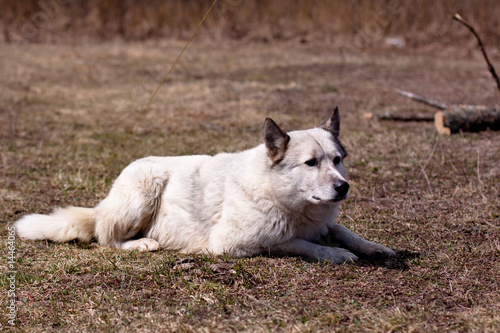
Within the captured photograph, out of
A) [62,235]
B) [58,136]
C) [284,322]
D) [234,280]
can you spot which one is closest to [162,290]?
[234,280]

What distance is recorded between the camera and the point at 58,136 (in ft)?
31.2

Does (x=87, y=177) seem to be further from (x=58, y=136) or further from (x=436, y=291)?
(x=436, y=291)

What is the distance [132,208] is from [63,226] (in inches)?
28.2

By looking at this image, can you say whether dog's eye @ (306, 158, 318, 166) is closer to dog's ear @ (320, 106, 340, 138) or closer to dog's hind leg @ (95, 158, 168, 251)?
dog's ear @ (320, 106, 340, 138)

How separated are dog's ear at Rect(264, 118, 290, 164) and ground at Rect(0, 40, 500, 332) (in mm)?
866

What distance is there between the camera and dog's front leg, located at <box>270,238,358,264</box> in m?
4.39

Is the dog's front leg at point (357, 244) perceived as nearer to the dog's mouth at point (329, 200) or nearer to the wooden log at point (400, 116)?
the dog's mouth at point (329, 200)

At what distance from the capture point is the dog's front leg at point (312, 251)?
4.39m

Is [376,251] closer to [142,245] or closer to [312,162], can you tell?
[312,162]

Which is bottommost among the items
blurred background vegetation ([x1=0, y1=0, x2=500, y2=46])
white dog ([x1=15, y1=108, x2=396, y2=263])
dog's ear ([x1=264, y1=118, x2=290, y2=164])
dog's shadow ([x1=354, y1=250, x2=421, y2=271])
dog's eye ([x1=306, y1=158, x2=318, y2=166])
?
dog's shadow ([x1=354, y1=250, x2=421, y2=271])

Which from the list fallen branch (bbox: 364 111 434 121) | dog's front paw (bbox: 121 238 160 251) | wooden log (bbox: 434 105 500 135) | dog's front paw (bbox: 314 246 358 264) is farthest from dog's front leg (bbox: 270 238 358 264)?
fallen branch (bbox: 364 111 434 121)

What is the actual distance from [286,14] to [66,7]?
30.1ft

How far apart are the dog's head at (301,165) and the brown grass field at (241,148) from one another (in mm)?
585

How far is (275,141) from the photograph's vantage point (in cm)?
437
